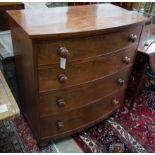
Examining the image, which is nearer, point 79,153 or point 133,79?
point 79,153

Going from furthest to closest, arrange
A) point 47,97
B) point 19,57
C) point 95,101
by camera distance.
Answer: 1. point 95,101
2. point 19,57
3. point 47,97

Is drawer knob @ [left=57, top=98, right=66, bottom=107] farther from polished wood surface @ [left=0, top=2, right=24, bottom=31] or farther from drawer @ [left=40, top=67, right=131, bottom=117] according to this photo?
polished wood surface @ [left=0, top=2, right=24, bottom=31]

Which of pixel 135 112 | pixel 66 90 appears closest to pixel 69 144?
pixel 66 90

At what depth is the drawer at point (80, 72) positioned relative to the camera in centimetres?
116

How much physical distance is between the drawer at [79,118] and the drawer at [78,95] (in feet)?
0.18

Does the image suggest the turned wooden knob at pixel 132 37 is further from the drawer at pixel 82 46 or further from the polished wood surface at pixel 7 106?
the polished wood surface at pixel 7 106

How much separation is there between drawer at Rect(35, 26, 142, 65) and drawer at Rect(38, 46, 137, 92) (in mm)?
55

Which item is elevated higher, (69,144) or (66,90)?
(66,90)

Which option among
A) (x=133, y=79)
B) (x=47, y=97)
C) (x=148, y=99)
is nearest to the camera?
(x=47, y=97)

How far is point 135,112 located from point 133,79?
1.15 ft

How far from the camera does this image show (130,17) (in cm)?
139

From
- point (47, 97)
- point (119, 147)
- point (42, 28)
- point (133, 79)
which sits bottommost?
point (119, 147)

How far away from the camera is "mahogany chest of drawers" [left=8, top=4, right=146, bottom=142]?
1.07 m

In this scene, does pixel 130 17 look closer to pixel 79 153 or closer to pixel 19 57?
pixel 19 57
